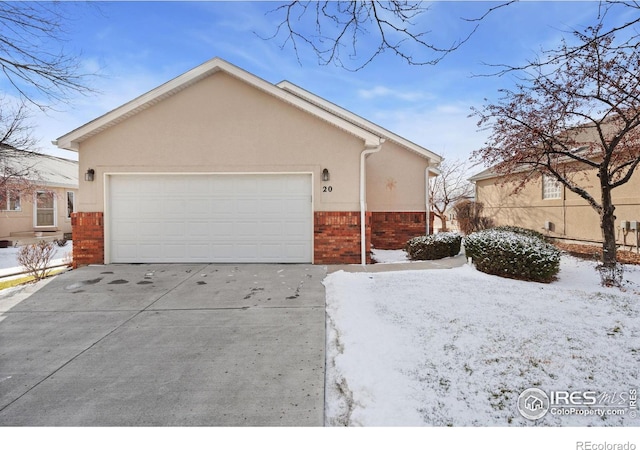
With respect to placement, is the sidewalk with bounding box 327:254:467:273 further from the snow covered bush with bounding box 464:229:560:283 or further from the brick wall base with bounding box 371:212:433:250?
the brick wall base with bounding box 371:212:433:250

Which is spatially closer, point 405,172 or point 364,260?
point 364,260

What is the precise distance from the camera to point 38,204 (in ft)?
53.0

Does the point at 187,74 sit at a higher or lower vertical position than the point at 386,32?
higher

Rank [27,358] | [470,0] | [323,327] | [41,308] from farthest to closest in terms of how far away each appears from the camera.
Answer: [41,308], [323,327], [470,0], [27,358]

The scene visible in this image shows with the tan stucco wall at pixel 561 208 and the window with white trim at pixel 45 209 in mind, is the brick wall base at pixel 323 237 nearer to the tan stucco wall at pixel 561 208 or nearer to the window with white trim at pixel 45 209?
the tan stucco wall at pixel 561 208

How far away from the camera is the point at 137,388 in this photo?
123 inches

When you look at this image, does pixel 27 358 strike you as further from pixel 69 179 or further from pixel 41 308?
pixel 69 179

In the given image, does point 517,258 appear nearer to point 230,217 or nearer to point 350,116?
point 230,217

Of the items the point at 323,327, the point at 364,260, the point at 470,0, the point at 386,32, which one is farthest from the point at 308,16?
the point at 364,260

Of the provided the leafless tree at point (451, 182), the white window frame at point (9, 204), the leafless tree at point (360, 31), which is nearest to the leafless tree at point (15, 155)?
the white window frame at point (9, 204)

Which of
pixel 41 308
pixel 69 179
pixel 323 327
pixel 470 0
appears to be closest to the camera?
pixel 470 0

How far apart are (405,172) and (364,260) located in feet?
18.3

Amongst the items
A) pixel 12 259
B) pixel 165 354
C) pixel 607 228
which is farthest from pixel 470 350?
pixel 12 259

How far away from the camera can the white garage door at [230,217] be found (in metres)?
8.47
